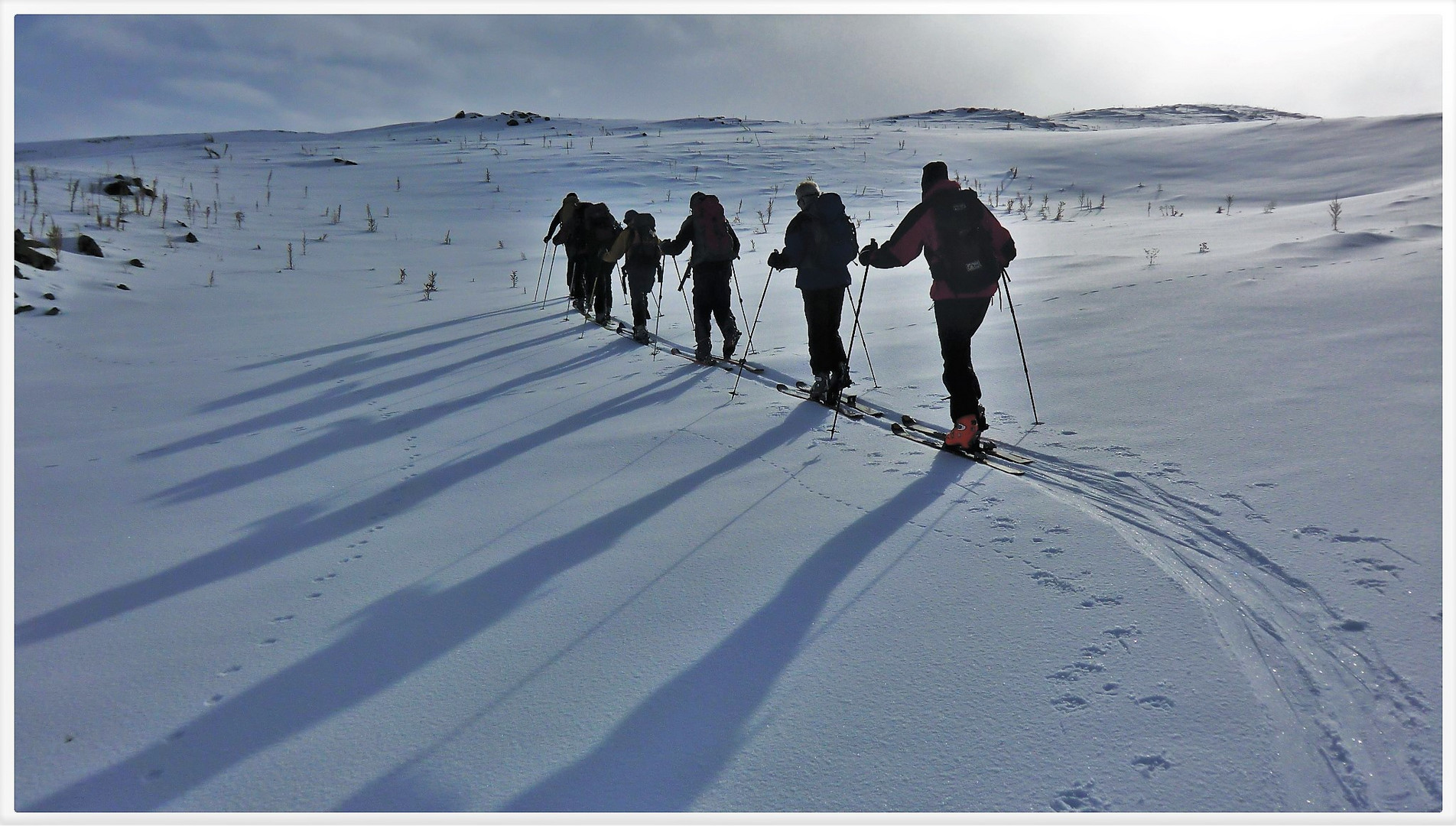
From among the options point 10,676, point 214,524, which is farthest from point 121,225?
point 10,676

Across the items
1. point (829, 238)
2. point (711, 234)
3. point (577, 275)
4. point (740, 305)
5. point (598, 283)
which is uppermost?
point (711, 234)

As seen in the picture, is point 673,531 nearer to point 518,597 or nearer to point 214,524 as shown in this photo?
point 518,597

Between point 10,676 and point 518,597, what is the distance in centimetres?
152

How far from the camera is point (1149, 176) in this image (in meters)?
22.0

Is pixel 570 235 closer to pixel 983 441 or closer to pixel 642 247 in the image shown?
pixel 642 247

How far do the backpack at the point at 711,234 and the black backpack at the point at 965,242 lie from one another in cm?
341

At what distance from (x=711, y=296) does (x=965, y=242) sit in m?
3.69

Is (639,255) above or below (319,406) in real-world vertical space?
above

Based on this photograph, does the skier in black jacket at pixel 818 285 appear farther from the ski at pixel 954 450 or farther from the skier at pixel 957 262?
the skier at pixel 957 262

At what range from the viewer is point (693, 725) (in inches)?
85.0

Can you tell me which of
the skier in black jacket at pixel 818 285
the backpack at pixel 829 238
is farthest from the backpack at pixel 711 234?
the backpack at pixel 829 238

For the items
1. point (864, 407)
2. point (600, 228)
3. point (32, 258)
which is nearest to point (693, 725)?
point (864, 407)

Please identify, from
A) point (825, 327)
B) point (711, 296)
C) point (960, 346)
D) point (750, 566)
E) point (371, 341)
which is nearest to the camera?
point (750, 566)

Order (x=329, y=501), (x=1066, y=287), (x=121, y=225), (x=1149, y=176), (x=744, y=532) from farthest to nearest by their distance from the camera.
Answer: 1. (x=1149, y=176)
2. (x=121, y=225)
3. (x=1066, y=287)
4. (x=329, y=501)
5. (x=744, y=532)
